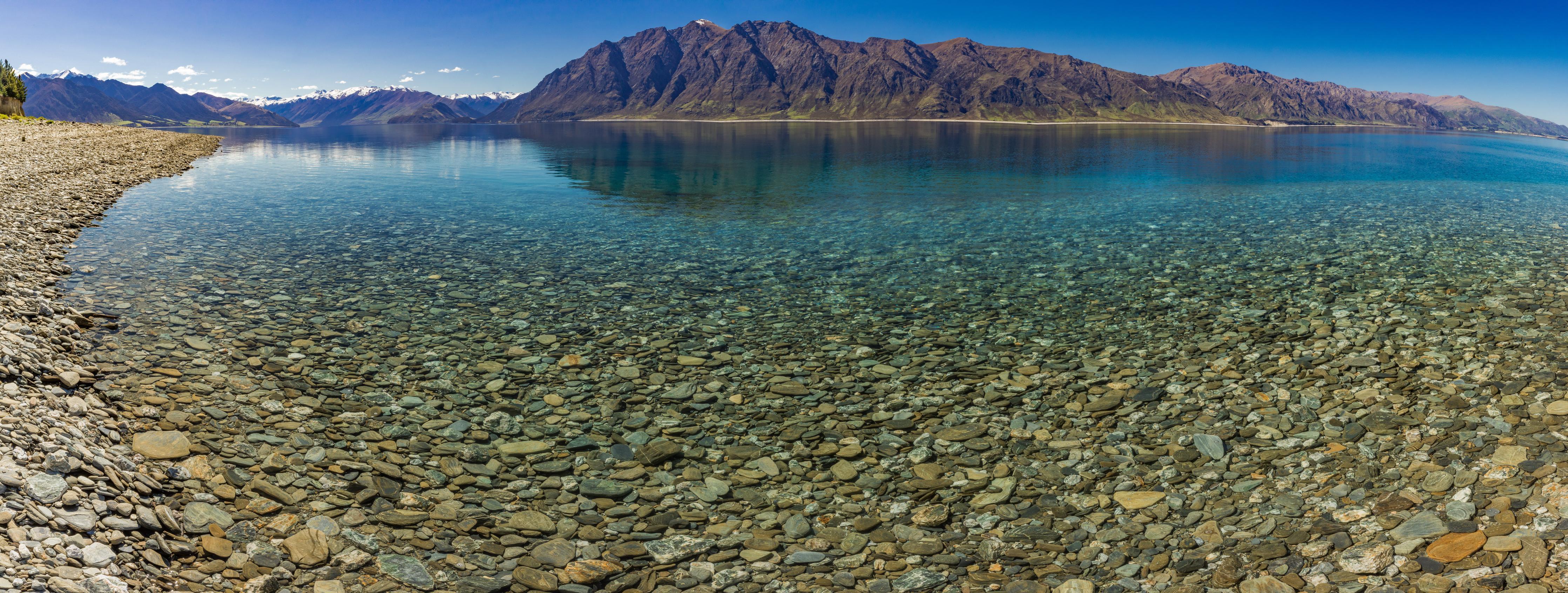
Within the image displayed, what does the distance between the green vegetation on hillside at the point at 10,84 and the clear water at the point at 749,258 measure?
159 meters

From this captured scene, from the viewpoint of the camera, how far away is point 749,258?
28.2 m

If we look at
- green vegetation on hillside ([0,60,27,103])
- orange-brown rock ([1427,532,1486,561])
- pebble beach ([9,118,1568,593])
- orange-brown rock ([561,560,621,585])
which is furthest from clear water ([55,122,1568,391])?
green vegetation on hillside ([0,60,27,103])

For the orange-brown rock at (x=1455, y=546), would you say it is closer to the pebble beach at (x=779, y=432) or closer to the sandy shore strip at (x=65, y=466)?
the pebble beach at (x=779, y=432)

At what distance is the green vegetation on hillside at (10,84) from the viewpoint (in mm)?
157375

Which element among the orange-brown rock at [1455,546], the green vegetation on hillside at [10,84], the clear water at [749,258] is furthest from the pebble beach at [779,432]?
the green vegetation on hillside at [10,84]

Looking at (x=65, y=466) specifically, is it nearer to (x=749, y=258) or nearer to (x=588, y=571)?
(x=588, y=571)

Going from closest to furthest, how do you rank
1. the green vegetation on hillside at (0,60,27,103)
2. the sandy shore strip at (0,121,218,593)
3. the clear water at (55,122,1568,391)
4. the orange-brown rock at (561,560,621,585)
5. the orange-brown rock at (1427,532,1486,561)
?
the sandy shore strip at (0,121,218,593) < the orange-brown rock at (1427,532,1486,561) < the orange-brown rock at (561,560,621,585) < the clear water at (55,122,1568,391) < the green vegetation on hillside at (0,60,27,103)

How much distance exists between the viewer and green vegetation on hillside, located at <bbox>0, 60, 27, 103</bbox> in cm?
15738

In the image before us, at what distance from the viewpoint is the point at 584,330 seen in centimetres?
1861

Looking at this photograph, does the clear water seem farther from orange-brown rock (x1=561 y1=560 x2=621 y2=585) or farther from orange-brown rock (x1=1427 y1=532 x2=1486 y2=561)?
orange-brown rock (x1=1427 y1=532 x2=1486 y2=561)

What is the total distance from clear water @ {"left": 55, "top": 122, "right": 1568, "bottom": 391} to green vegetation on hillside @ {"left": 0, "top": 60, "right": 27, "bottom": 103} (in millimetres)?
159253

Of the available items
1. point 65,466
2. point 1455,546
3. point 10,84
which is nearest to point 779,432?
point 1455,546

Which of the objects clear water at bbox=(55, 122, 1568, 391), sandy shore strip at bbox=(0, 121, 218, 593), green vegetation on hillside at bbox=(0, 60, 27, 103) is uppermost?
green vegetation on hillside at bbox=(0, 60, 27, 103)

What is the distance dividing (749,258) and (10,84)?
221652 millimetres
